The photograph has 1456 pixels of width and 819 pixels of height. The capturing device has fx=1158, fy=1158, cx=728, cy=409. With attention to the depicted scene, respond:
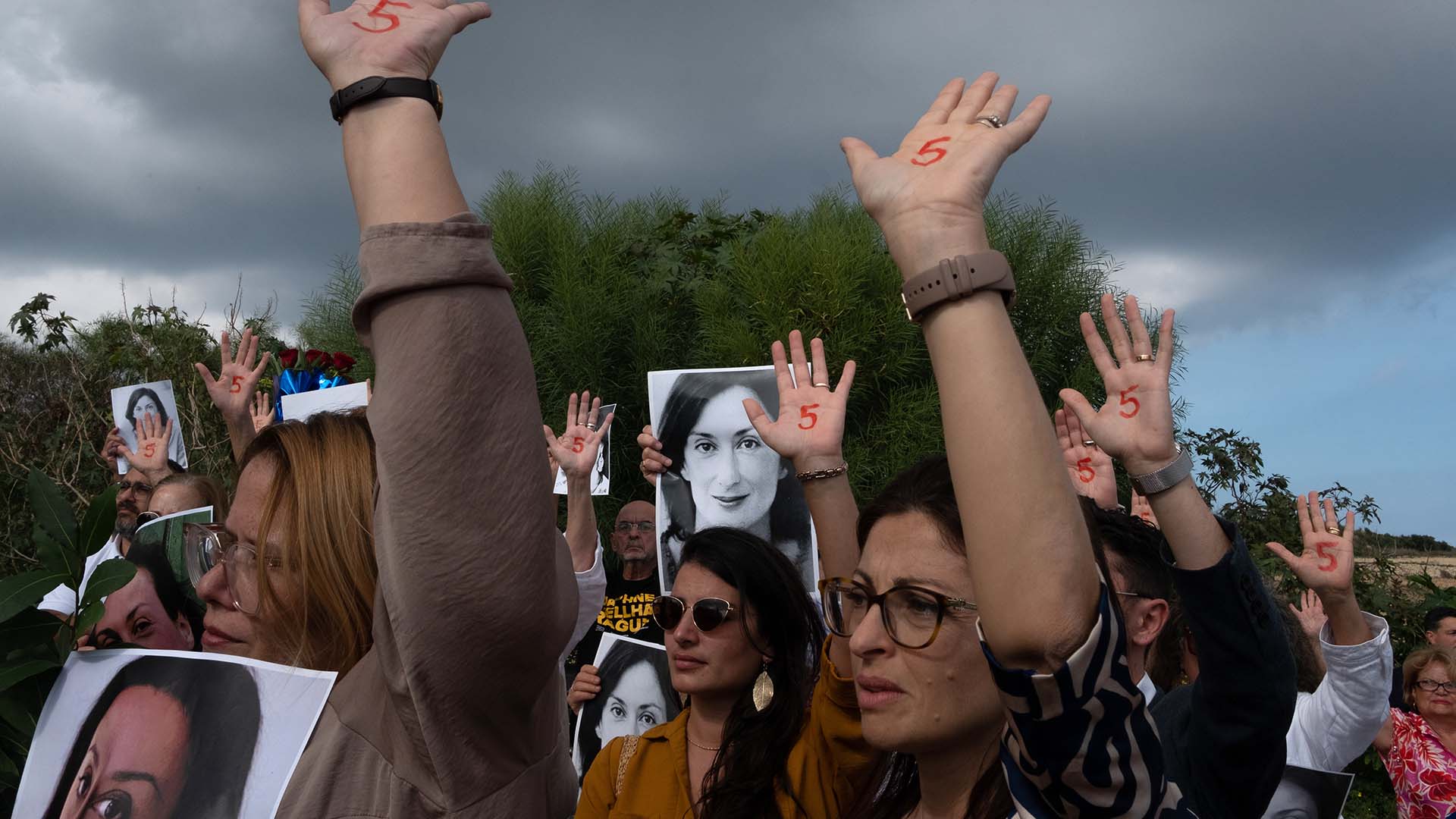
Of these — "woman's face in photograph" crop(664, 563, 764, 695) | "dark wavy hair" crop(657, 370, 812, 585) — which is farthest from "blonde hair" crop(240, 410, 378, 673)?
"dark wavy hair" crop(657, 370, 812, 585)

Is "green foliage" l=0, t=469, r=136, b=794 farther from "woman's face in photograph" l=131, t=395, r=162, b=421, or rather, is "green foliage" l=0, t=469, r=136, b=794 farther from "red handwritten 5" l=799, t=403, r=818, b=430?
"woman's face in photograph" l=131, t=395, r=162, b=421

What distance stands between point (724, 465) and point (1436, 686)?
130 inches

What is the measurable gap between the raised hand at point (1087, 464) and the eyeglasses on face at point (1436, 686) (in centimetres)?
254

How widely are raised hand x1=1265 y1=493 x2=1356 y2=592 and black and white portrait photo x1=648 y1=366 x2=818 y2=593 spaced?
214 centimetres

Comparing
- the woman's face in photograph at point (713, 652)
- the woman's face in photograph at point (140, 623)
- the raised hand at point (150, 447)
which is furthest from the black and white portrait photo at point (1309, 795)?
the raised hand at point (150, 447)

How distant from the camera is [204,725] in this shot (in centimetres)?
170

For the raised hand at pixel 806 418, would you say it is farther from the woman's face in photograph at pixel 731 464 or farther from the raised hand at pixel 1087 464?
the woman's face in photograph at pixel 731 464

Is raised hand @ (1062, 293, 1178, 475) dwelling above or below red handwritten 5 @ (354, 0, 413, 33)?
below

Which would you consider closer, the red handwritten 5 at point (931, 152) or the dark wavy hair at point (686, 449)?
the red handwritten 5 at point (931, 152)

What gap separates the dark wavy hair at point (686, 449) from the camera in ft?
17.0

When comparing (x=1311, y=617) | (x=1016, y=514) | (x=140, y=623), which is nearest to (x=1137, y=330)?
(x=1016, y=514)

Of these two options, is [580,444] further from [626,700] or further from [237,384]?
[237,384]

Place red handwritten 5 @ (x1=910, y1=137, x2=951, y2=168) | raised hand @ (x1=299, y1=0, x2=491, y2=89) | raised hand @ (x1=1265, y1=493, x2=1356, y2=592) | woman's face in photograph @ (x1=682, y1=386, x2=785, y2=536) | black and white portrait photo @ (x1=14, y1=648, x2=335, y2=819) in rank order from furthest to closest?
1. woman's face in photograph @ (x1=682, y1=386, x2=785, y2=536)
2. raised hand @ (x1=1265, y1=493, x2=1356, y2=592)
3. black and white portrait photo @ (x1=14, y1=648, x2=335, y2=819)
4. red handwritten 5 @ (x1=910, y1=137, x2=951, y2=168)
5. raised hand @ (x1=299, y1=0, x2=491, y2=89)

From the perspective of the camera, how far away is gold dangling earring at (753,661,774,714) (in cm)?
301
